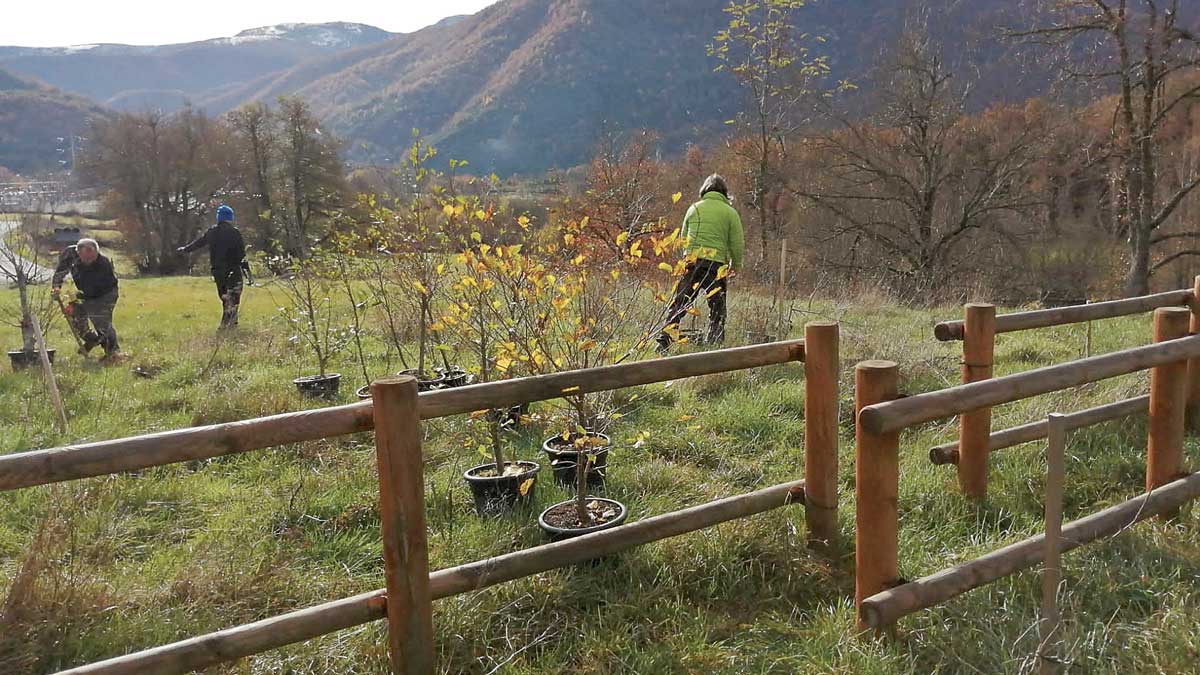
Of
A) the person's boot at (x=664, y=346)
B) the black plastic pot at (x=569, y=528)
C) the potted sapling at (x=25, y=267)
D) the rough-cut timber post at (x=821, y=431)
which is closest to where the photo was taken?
the rough-cut timber post at (x=821, y=431)

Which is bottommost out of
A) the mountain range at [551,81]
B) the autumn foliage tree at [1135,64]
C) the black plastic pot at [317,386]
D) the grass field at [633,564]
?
the grass field at [633,564]

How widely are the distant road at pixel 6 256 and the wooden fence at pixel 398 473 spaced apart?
7.33 m

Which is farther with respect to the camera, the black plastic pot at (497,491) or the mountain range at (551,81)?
the mountain range at (551,81)

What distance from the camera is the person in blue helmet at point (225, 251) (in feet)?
35.8

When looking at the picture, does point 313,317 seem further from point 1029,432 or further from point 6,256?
point 1029,432

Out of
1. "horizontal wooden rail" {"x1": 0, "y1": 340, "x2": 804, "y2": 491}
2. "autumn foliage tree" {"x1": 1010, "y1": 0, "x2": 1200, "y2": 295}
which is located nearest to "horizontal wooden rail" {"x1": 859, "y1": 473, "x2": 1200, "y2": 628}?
"horizontal wooden rail" {"x1": 0, "y1": 340, "x2": 804, "y2": 491}

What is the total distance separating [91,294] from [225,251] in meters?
2.01

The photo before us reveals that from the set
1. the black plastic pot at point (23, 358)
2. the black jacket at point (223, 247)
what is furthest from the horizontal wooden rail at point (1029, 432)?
the black jacket at point (223, 247)

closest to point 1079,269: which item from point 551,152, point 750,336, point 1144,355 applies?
point 750,336

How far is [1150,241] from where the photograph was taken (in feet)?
53.3

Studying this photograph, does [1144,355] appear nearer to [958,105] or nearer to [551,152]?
[958,105]

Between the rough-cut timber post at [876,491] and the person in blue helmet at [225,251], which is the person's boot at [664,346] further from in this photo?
the person in blue helmet at [225,251]

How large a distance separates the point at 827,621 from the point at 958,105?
62.8 feet

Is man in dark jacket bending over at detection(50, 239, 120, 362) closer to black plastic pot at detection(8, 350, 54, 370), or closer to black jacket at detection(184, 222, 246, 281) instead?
black plastic pot at detection(8, 350, 54, 370)
